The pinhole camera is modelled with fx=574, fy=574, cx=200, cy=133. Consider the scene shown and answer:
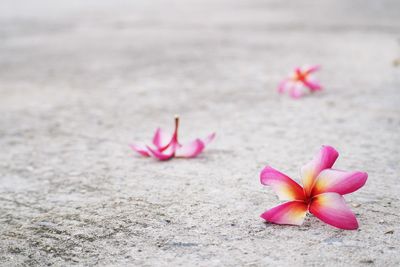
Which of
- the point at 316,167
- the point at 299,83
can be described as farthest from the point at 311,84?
the point at 316,167

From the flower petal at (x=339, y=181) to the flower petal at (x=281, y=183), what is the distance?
0.05 m

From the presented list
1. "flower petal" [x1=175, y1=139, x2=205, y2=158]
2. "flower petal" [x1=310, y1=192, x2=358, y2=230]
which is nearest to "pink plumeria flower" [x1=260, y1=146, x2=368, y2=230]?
"flower petal" [x1=310, y1=192, x2=358, y2=230]

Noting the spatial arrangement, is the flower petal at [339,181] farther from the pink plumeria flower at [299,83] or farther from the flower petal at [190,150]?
the pink plumeria flower at [299,83]

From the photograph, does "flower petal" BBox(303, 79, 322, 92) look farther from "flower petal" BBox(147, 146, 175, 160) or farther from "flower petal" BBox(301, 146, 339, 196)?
"flower petal" BBox(301, 146, 339, 196)

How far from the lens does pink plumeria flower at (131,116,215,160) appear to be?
169 cm

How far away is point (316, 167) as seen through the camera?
122 centimetres

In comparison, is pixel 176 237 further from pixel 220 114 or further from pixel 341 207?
pixel 220 114

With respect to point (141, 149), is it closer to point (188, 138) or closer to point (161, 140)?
point (161, 140)

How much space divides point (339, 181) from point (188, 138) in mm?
840

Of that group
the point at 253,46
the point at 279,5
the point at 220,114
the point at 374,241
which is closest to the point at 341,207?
the point at 374,241

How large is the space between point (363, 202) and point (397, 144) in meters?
0.52

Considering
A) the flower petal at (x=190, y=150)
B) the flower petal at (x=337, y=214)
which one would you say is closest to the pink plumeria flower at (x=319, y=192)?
the flower petal at (x=337, y=214)

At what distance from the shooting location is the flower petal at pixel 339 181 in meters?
1.18

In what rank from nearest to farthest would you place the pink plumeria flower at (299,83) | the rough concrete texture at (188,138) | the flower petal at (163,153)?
the rough concrete texture at (188,138) → the flower petal at (163,153) → the pink plumeria flower at (299,83)
